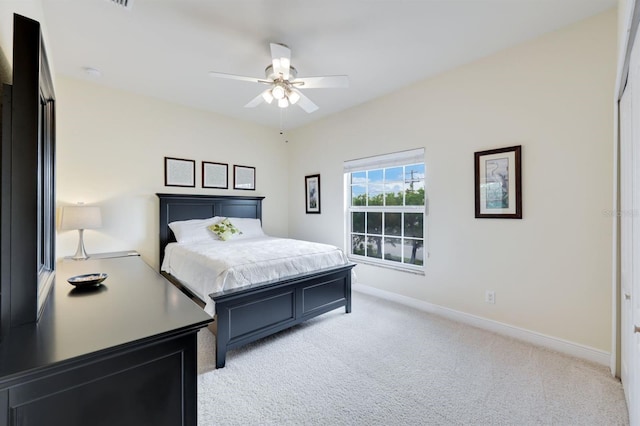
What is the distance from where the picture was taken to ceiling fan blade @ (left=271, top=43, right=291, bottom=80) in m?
2.33

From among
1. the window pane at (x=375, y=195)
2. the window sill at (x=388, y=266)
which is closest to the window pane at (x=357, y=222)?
the window pane at (x=375, y=195)

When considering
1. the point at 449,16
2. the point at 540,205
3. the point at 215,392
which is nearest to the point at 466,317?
the point at 540,205

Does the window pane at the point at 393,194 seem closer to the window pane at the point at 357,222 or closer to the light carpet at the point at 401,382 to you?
the window pane at the point at 357,222

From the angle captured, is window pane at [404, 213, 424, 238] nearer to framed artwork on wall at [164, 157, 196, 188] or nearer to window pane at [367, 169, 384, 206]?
window pane at [367, 169, 384, 206]

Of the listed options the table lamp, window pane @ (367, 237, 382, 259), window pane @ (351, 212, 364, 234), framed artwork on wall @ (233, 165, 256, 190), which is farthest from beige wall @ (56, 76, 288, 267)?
window pane @ (367, 237, 382, 259)

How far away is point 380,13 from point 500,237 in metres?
2.28

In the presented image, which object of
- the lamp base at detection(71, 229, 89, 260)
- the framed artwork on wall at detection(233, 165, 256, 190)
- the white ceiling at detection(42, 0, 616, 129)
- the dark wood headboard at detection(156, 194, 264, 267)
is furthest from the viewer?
the framed artwork on wall at detection(233, 165, 256, 190)

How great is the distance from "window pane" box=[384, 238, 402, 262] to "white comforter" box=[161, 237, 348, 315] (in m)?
0.86

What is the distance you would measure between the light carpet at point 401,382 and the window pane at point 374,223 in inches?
59.7

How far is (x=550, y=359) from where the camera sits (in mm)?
2307

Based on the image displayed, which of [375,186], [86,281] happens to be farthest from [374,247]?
[86,281]

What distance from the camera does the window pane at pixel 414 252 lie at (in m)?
3.48

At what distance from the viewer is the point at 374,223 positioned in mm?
4055

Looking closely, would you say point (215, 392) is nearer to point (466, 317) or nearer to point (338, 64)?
point (466, 317)
